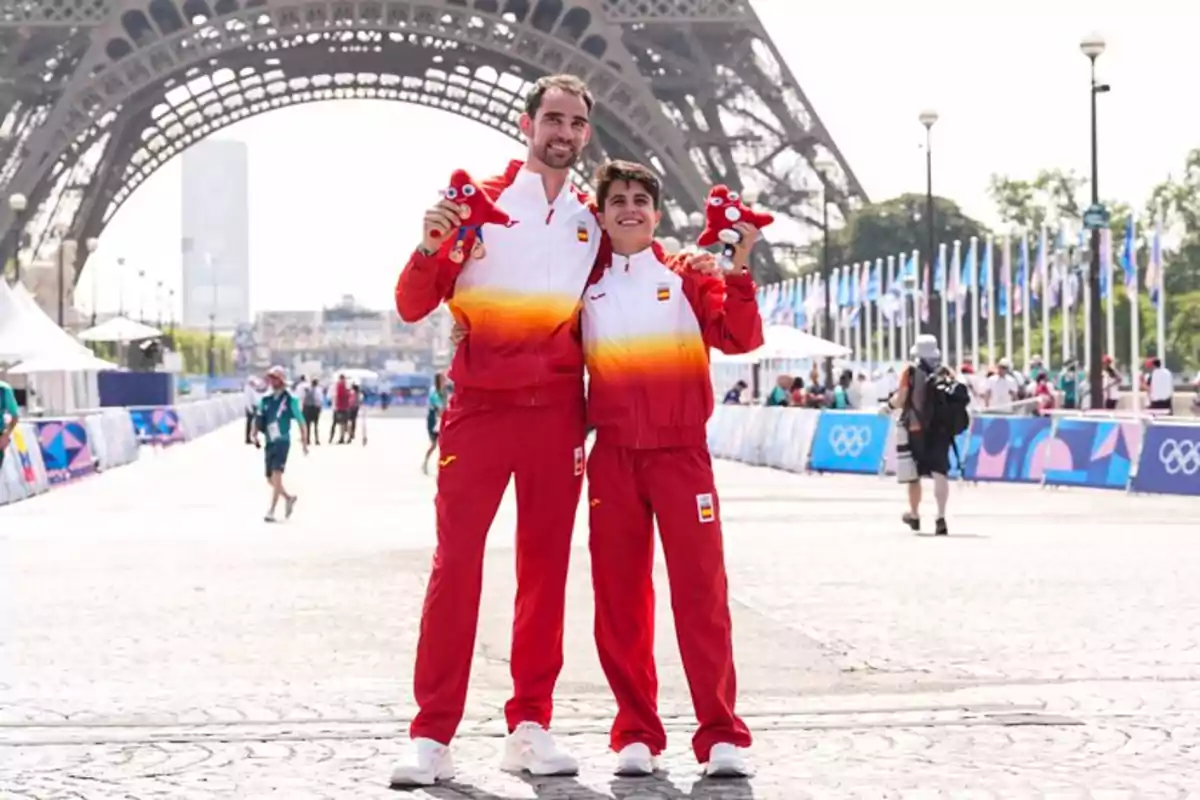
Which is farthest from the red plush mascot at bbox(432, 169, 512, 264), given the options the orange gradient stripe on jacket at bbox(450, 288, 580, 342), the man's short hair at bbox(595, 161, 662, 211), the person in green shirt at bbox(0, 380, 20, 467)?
the person in green shirt at bbox(0, 380, 20, 467)

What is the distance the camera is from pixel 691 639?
21.2 ft

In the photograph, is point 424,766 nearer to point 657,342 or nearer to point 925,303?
point 657,342

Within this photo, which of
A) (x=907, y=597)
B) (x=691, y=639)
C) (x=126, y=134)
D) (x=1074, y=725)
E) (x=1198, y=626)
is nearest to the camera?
(x=691, y=639)

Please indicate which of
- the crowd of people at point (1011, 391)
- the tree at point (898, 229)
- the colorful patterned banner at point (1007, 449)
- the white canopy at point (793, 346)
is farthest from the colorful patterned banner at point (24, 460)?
the tree at point (898, 229)

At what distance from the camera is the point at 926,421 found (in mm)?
17938

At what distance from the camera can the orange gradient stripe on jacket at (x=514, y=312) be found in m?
6.52

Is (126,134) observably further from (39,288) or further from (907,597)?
(907,597)

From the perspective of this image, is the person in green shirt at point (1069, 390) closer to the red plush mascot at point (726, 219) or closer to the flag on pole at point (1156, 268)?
the flag on pole at point (1156, 268)

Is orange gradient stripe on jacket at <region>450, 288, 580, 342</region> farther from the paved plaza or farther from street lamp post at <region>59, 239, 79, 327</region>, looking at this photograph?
street lamp post at <region>59, 239, 79, 327</region>

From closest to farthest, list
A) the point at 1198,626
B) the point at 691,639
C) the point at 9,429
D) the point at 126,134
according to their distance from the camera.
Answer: the point at 691,639
the point at 1198,626
the point at 9,429
the point at 126,134

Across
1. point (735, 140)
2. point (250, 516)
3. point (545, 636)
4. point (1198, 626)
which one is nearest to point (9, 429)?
point (250, 516)

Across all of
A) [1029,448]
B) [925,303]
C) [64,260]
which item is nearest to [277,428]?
[1029,448]

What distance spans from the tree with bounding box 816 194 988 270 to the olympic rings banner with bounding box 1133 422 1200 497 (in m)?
50.7

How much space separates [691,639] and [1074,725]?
152cm
